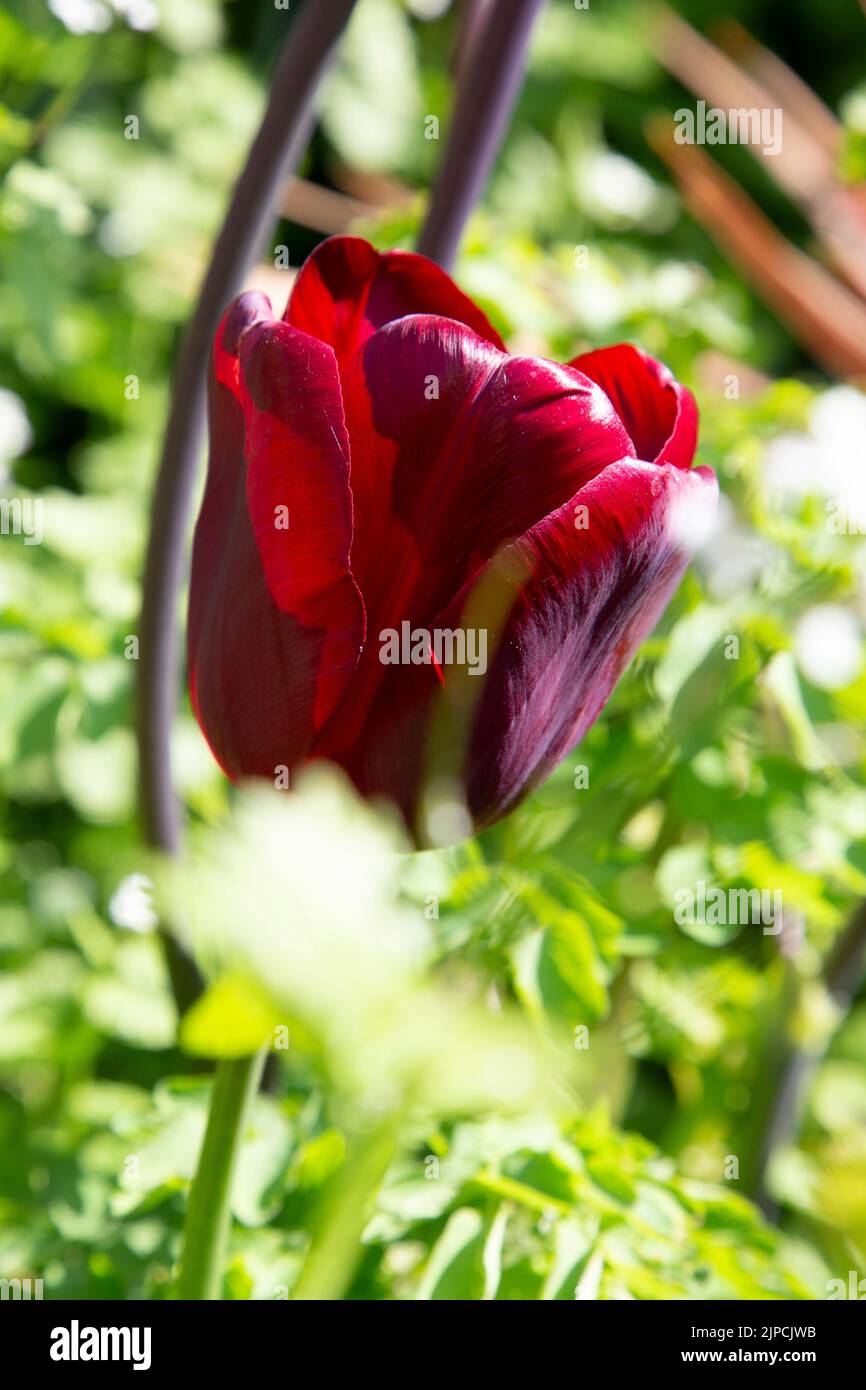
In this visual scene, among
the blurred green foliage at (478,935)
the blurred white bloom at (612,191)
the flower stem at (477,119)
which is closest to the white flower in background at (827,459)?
the blurred green foliage at (478,935)

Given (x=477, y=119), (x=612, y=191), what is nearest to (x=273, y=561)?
(x=477, y=119)

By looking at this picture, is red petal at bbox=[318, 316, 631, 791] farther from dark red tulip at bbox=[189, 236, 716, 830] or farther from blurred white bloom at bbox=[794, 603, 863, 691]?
blurred white bloom at bbox=[794, 603, 863, 691]

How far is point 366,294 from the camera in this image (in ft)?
Answer: 1.49

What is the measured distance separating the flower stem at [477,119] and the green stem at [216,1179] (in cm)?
37

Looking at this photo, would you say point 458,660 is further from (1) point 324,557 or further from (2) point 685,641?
(2) point 685,641

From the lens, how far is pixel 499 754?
1.30 feet

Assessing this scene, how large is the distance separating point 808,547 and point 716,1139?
1.28 feet

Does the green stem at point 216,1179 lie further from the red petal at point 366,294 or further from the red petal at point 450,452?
the red petal at point 366,294

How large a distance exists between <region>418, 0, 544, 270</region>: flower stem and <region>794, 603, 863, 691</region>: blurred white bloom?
0.77 ft

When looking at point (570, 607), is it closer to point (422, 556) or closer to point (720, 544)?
point (422, 556)

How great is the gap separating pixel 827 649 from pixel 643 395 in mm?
232

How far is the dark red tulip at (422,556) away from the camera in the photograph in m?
0.38

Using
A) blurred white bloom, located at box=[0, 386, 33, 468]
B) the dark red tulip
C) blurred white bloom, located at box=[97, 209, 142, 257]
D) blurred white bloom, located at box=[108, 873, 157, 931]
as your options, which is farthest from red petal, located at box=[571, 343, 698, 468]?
blurred white bloom, located at box=[97, 209, 142, 257]

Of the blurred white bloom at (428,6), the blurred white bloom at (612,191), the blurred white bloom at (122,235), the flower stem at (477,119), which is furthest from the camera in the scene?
the blurred white bloom at (428,6)
